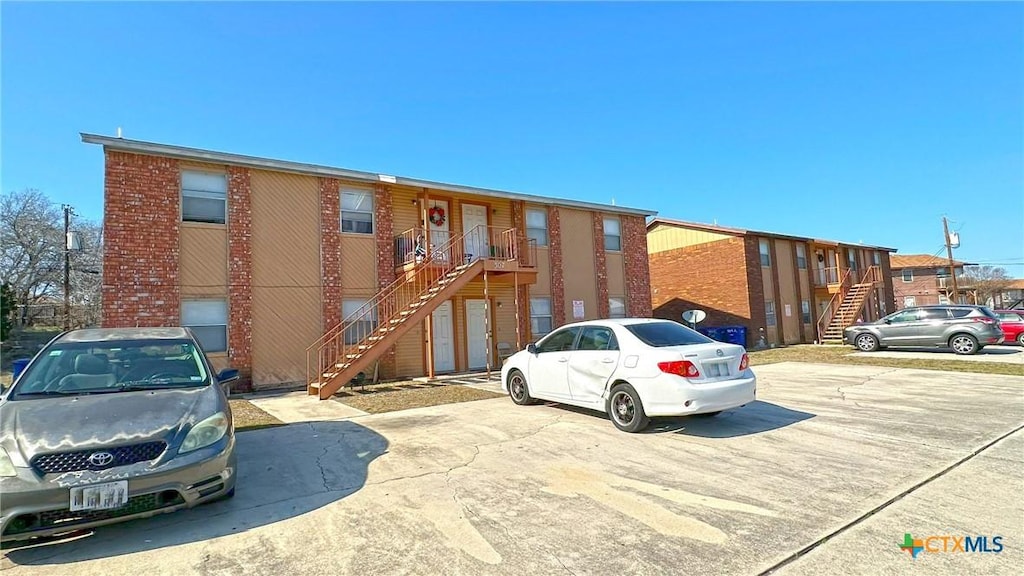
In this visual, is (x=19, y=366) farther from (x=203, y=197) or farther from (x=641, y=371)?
(x=641, y=371)

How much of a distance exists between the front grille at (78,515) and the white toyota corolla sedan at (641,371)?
491 centimetres

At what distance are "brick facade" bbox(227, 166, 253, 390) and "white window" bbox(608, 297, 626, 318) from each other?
12.2 metres

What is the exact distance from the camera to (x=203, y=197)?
11969 millimetres

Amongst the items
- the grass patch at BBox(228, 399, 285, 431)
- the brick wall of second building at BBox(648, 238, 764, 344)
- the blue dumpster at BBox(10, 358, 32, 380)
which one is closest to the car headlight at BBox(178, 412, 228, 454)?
the blue dumpster at BBox(10, 358, 32, 380)

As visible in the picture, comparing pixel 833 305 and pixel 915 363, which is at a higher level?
pixel 833 305

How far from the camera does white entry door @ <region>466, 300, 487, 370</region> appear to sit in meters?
15.5

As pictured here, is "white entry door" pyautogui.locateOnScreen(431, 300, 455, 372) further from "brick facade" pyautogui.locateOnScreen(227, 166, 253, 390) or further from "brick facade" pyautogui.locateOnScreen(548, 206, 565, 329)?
"brick facade" pyautogui.locateOnScreen(227, 166, 253, 390)

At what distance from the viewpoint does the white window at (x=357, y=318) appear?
1335 cm

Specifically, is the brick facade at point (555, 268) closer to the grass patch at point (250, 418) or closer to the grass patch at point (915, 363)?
the grass patch at point (915, 363)

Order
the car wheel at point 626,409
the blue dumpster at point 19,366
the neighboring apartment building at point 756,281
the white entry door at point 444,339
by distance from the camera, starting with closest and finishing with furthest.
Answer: the blue dumpster at point 19,366, the car wheel at point 626,409, the white entry door at point 444,339, the neighboring apartment building at point 756,281

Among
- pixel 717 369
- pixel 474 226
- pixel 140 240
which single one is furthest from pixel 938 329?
pixel 140 240

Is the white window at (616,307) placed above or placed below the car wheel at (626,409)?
above

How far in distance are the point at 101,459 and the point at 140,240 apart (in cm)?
986

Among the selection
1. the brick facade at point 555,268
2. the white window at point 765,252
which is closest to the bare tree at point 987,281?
the white window at point 765,252
